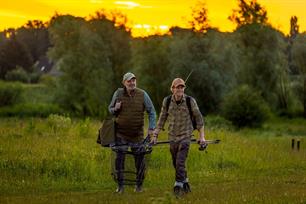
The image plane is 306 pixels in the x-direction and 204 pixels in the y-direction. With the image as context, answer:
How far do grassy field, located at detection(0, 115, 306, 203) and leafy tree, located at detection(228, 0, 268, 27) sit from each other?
148 feet

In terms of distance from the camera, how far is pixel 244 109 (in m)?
51.2

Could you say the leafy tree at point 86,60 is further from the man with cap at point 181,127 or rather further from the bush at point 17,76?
the man with cap at point 181,127

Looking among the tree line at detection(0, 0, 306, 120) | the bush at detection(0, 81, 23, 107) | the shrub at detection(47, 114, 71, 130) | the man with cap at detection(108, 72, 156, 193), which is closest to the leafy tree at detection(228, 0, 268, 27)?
the tree line at detection(0, 0, 306, 120)

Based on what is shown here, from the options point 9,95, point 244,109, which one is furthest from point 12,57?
point 244,109

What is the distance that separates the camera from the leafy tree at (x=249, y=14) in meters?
70.2

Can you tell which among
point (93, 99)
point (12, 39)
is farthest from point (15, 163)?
point (12, 39)

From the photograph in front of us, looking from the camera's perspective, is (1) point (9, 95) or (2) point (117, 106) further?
(1) point (9, 95)

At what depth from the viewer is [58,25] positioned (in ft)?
227

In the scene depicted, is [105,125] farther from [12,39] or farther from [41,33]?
[41,33]

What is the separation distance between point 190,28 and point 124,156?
173ft

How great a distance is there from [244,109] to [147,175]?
34.1 metres

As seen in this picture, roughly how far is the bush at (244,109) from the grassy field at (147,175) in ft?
76.5

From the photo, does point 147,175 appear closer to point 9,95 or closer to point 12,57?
point 9,95

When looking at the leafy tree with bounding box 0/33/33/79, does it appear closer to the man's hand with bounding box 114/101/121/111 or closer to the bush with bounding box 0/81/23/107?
the bush with bounding box 0/81/23/107
